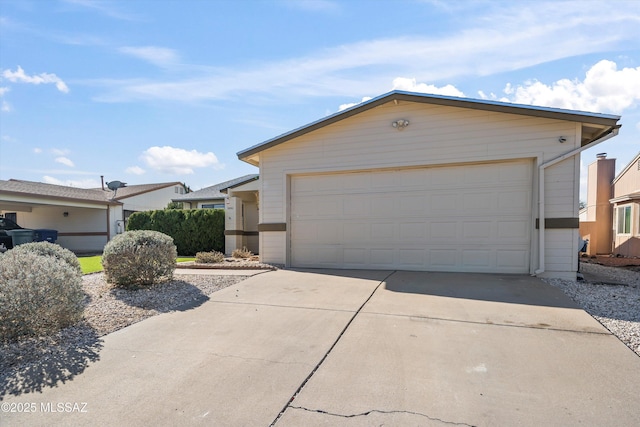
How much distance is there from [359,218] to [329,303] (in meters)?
3.72

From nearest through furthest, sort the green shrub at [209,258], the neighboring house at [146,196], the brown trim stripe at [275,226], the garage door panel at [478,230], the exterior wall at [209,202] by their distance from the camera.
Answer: the garage door panel at [478,230] → the brown trim stripe at [275,226] → the green shrub at [209,258] → the exterior wall at [209,202] → the neighboring house at [146,196]

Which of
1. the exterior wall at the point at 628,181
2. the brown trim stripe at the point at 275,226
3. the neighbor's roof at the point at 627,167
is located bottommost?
the brown trim stripe at the point at 275,226

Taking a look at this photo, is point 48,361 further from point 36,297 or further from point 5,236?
point 5,236

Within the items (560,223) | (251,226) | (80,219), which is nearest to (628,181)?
(560,223)

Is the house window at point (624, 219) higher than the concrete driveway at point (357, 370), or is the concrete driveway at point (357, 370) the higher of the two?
the house window at point (624, 219)

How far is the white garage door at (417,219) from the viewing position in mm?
7543

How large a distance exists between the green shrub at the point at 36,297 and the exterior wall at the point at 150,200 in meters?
21.1

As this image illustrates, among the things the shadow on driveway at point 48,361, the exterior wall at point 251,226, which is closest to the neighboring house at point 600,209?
the exterior wall at point 251,226

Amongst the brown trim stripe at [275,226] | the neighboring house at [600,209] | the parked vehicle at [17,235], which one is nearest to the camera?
the brown trim stripe at [275,226]

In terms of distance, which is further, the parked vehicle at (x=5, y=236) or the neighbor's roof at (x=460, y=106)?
the parked vehicle at (x=5, y=236)

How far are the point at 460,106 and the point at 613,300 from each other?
469 centimetres

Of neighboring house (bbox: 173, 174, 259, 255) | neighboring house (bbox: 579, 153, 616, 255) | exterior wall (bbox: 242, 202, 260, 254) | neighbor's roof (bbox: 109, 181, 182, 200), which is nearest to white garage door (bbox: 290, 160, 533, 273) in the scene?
neighboring house (bbox: 173, 174, 259, 255)

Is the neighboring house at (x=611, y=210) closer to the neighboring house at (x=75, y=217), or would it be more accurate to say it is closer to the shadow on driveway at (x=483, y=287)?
the shadow on driveway at (x=483, y=287)

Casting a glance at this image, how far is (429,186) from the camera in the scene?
26.6 feet
